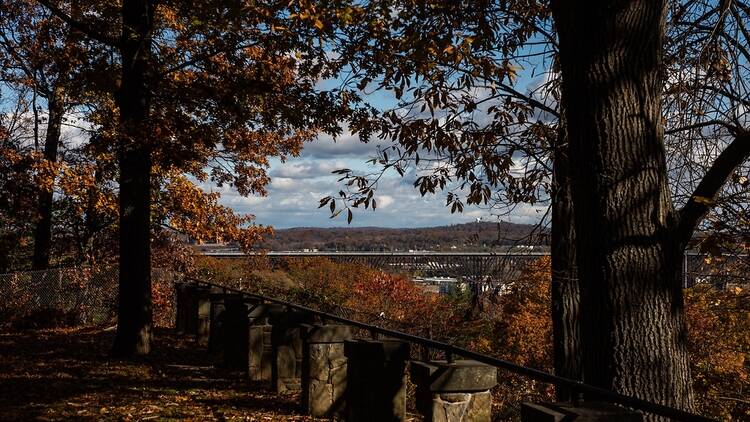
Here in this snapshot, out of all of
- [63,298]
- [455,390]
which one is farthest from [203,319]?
[455,390]

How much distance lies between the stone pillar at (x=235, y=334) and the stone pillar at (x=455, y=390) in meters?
5.87

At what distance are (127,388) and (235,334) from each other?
1.90 m

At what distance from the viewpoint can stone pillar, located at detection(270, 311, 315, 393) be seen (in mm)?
9625

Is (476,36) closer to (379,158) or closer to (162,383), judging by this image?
(379,158)

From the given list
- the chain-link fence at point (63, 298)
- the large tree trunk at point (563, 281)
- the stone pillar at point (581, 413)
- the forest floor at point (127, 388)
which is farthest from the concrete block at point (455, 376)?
the chain-link fence at point (63, 298)

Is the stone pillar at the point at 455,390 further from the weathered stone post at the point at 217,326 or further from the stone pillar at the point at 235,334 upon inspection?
the weathered stone post at the point at 217,326

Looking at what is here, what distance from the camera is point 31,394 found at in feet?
32.6

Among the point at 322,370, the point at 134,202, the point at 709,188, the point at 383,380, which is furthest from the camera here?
the point at 134,202

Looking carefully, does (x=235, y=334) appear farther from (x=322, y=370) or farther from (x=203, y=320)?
(x=203, y=320)

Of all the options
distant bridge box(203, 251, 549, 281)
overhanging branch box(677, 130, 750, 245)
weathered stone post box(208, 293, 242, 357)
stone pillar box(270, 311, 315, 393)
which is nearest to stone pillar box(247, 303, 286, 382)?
stone pillar box(270, 311, 315, 393)

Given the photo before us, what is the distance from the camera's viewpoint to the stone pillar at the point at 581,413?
3854 mm

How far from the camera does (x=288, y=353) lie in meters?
9.66

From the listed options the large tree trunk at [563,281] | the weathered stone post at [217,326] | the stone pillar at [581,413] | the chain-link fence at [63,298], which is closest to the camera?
the stone pillar at [581,413]

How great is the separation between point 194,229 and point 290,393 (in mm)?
14614
